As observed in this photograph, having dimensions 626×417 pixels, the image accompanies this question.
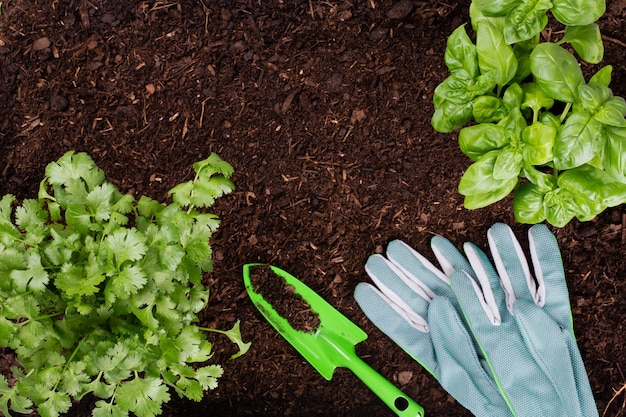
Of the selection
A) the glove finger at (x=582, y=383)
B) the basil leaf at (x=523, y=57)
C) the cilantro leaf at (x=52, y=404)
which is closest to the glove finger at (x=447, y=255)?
the glove finger at (x=582, y=383)

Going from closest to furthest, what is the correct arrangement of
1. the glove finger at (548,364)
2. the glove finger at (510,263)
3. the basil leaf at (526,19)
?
1. the basil leaf at (526,19)
2. the glove finger at (548,364)
3. the glove finger at (510,263)

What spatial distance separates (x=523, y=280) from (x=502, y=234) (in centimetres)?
18

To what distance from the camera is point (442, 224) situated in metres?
2.02

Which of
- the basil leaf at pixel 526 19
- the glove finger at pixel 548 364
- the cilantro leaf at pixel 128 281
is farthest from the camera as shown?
the glove finger at pixel 548 364

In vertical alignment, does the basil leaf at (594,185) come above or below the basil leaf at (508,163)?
below

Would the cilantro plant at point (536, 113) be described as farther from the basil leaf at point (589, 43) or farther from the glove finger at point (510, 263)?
the glove finger at point (510, 263)

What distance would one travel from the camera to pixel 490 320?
1.95 meters

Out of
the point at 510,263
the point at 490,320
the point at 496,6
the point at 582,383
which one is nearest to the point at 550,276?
the point at 510,263

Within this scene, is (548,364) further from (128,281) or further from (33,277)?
(33,277)

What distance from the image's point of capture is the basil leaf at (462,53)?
1.48m

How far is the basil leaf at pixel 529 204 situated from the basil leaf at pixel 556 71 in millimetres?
263

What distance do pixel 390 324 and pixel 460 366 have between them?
271 millimetres

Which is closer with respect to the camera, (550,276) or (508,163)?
(508,163)

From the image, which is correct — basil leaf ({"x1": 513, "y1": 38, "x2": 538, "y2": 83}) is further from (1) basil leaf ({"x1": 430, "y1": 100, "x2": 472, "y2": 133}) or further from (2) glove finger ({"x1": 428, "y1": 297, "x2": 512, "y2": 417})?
(2) glove finger ({"x1": 428, "y1": 297, "x2": 512, "y2": 417})
